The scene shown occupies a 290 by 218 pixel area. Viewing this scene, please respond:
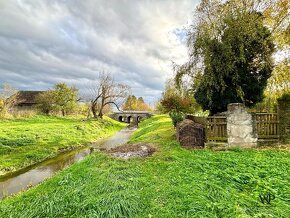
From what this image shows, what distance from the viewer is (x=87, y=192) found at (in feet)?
21.4

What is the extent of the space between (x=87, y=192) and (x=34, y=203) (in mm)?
1471

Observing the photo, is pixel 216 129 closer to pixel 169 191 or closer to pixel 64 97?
pixel 169 191

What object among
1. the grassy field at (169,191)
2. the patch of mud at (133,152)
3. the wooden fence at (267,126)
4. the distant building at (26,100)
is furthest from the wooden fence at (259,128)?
the distant building at (26,100)

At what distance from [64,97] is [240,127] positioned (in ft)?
113

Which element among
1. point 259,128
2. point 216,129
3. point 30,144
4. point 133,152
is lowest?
point 30,144

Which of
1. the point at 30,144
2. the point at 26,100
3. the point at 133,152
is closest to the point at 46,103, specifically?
the point at 26,100

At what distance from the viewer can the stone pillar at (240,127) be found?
1176cm

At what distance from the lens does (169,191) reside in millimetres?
6059

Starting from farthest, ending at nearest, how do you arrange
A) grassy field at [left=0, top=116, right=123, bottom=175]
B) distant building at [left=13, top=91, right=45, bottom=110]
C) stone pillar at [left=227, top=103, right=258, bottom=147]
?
distant building at [left=13, top=91, right=45, bottom=110] → grassy field at [left=0, top=116, right=123, bottom=175] → stone pillar at [left=227, top=103, right=258, bottom=147]

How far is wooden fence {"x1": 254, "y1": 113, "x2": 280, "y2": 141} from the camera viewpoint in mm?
11953

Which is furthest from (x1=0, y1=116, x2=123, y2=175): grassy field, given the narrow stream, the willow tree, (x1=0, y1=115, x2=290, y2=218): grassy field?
the willow tree

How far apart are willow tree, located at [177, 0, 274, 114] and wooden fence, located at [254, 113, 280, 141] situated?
2.19 meters

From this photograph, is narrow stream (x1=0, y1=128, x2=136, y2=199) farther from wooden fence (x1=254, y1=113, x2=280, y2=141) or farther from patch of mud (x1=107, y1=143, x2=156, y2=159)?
wooden fence (x1=254, y1=113, x2=280, y2=141)

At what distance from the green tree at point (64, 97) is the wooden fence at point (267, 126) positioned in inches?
1364
